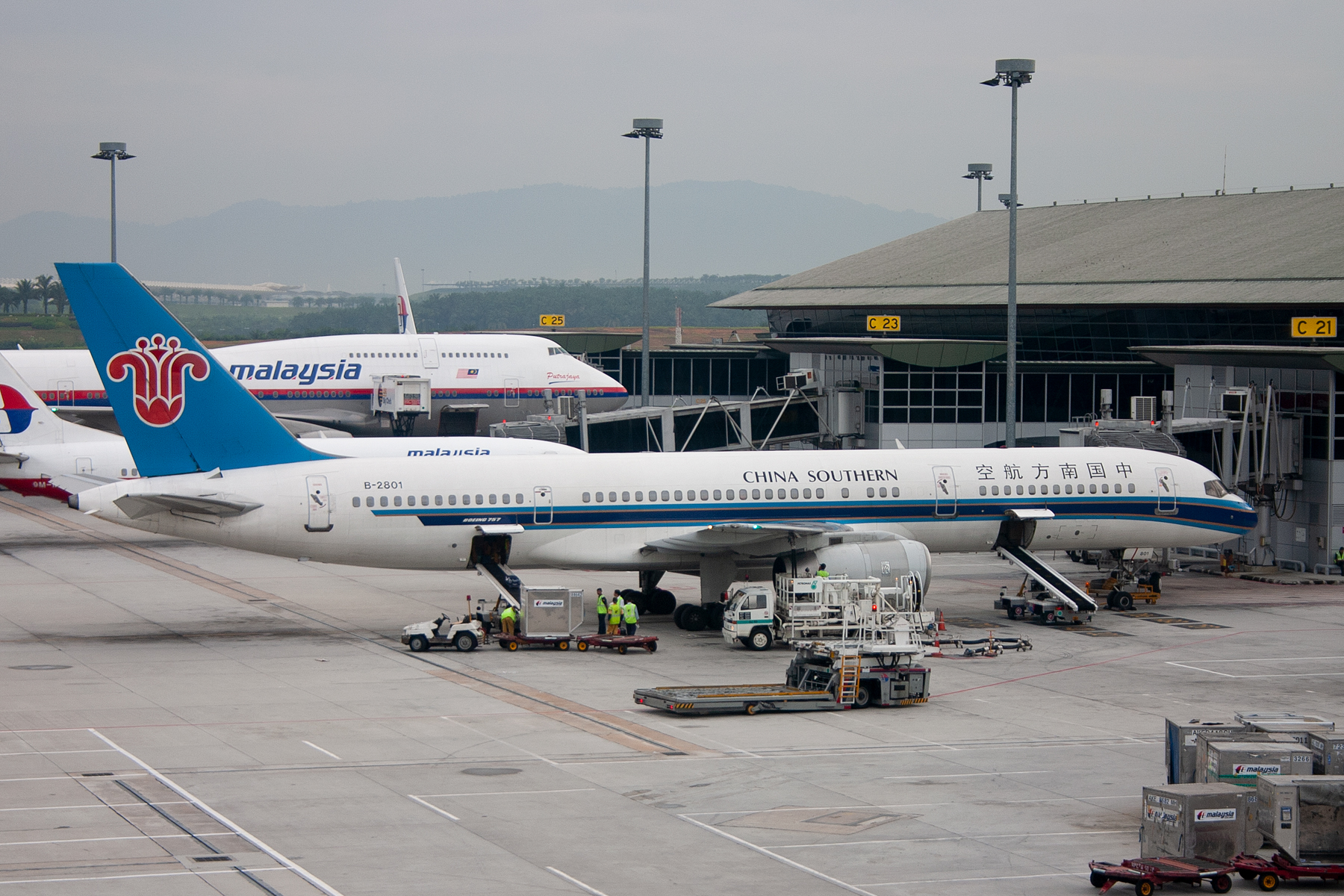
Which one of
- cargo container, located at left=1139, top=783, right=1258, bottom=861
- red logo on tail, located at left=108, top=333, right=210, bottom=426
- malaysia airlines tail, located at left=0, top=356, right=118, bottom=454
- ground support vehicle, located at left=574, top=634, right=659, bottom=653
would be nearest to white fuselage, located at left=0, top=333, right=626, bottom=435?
malaysia airlines tail, located at left=0, top=356, right=118, bottom=454

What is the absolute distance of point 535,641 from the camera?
3831 centimetres

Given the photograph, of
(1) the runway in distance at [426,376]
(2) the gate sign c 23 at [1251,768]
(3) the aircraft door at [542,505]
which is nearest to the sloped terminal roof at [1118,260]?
(1) the runway in distance at [426,376]

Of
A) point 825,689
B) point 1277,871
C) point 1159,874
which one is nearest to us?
point 1159,874

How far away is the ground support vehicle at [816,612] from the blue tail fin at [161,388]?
1251 cm

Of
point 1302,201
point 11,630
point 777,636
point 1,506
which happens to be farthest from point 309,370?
point 1302,201

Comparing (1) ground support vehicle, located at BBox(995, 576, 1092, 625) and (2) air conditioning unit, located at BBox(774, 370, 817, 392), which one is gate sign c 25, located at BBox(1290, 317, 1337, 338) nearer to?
(2) air conditioning unit, located at BBox(774, 370, 817, 392)

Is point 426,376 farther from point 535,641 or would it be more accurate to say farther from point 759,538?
point 535,641

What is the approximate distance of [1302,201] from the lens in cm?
7762

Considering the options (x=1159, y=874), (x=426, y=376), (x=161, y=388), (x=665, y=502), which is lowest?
(x=1159, y=874)

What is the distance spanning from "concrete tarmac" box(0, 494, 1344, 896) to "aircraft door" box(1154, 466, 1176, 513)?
319 centimetres

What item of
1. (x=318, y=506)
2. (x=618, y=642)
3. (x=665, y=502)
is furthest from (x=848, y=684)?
(x=318, y=506)

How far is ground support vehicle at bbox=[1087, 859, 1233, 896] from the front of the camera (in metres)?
19.5

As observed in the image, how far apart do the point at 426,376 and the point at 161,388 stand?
39.7m

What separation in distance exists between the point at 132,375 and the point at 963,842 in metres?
24.9
